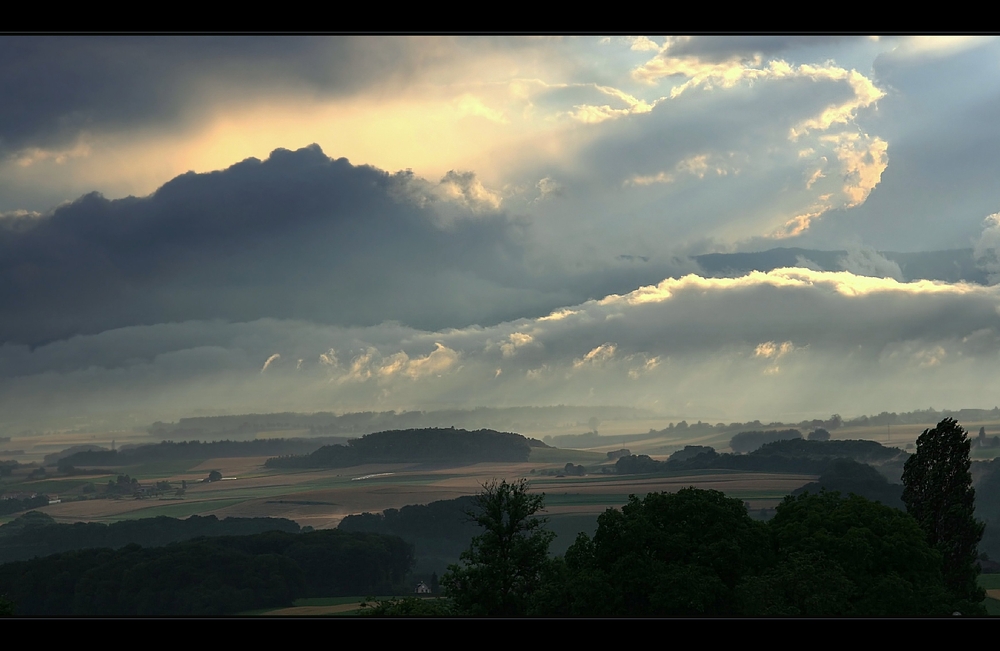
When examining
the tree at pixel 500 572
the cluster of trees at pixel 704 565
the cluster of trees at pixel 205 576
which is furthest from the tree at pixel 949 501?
the cluster of trees at pixel 205 576

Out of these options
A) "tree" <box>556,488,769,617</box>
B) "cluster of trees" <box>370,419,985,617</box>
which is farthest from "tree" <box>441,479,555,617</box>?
"tree" <box>556,488,769,617</box>

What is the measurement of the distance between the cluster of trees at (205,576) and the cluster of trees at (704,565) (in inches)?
3895

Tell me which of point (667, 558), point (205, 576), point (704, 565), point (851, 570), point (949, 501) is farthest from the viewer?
point (205, 576)

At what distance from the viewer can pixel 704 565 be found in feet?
168

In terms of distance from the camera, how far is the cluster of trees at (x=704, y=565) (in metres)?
48.5

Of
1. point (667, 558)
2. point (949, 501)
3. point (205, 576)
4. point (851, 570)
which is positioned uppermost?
point (949, 501)

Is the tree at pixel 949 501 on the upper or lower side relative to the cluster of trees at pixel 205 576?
upper

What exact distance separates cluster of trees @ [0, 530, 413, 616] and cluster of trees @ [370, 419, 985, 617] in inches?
3895

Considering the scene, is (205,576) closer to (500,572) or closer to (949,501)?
(500,572)

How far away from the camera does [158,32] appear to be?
37.4 ft

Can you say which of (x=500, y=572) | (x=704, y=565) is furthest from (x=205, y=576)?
(x=704, y=565)

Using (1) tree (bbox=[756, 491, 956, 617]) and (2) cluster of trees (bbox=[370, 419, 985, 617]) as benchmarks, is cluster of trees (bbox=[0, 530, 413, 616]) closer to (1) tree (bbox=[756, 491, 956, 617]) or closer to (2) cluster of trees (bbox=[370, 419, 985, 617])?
(2) cluster of trees (bbox=[370, 419, 985, 617])

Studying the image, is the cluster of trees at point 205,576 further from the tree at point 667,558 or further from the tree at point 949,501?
the tree at point 949,501

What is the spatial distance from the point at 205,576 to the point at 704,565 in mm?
124450
